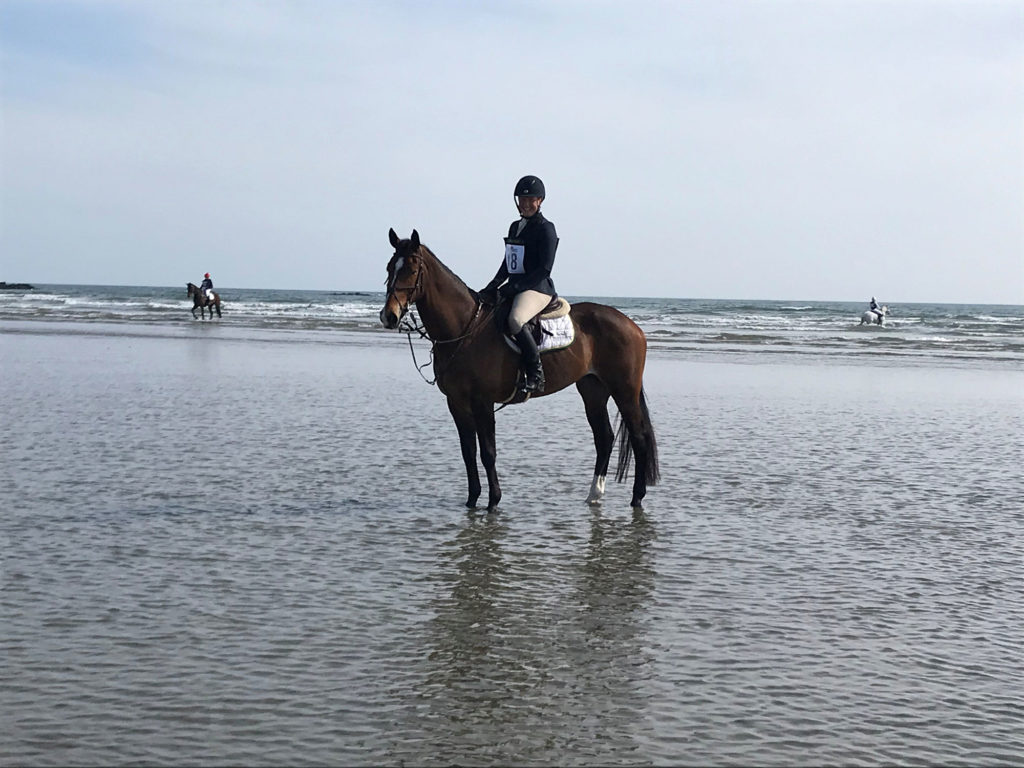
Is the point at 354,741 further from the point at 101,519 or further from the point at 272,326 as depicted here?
the point at 272,326

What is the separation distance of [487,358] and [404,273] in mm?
1010

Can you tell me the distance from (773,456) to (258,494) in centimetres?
558

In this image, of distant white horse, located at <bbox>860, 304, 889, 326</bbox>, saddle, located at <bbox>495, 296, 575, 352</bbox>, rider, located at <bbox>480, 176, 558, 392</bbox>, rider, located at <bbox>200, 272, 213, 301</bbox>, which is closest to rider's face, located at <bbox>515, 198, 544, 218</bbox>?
rider, located at <bbox>480, 176, 558, 392</bbox>

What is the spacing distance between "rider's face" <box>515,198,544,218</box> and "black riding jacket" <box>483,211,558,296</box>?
38 millimetres

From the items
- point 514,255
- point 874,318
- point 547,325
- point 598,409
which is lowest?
point 598,409

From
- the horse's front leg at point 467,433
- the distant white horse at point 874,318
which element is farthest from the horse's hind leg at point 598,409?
the distant white horse at point 874,318

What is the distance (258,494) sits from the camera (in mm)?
8844

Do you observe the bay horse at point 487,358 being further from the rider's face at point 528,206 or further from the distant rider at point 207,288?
the distant rider at point 207,288

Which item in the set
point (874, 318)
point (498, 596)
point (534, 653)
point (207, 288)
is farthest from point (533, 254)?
point (874, 318)

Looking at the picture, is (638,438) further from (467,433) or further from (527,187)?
Result: (527,187)

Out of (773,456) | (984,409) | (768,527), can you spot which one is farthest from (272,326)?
(768,527)

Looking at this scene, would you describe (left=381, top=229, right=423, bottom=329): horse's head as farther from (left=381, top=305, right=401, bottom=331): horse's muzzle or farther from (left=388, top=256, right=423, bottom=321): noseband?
(left=381, top=305, right=401, bottom=331): horse's muzzle

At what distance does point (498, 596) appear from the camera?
6.14m

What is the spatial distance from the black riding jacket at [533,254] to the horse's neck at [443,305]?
1.08 feet
